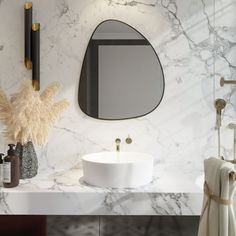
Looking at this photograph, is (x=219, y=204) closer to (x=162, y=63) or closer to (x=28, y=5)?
(x=162, y=63)

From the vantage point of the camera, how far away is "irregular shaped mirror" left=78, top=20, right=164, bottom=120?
6.42 ft

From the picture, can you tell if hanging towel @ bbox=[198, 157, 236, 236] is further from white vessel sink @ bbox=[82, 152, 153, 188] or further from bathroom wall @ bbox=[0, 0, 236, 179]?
bathroom wall @ bbox=[0, 0, 236, 179]

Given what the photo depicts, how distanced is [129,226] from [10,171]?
30.6 inches

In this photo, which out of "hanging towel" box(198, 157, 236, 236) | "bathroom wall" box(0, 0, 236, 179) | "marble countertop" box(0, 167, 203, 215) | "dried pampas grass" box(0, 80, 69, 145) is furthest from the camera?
"bathroom wall" box(0, 0, 236, 179)

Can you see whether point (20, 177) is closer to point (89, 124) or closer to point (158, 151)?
point (89, 124)

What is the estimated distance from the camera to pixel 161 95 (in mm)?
1960

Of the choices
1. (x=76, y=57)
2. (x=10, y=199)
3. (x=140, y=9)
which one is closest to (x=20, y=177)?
(x=10, y=199)

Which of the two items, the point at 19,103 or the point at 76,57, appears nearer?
the point at 19,103

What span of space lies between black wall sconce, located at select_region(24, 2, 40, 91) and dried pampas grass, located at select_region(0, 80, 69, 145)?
192 millimetres

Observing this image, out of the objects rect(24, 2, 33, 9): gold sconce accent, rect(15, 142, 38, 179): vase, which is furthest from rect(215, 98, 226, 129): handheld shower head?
rect(24, 2, 33, 9): gold sconce accent

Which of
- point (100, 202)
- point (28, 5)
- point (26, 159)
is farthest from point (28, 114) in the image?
point (28, 5)

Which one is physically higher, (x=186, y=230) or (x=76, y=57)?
(x=76, y=57)

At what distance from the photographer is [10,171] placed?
1.58 meters

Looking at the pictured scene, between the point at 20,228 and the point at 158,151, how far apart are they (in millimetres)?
982
